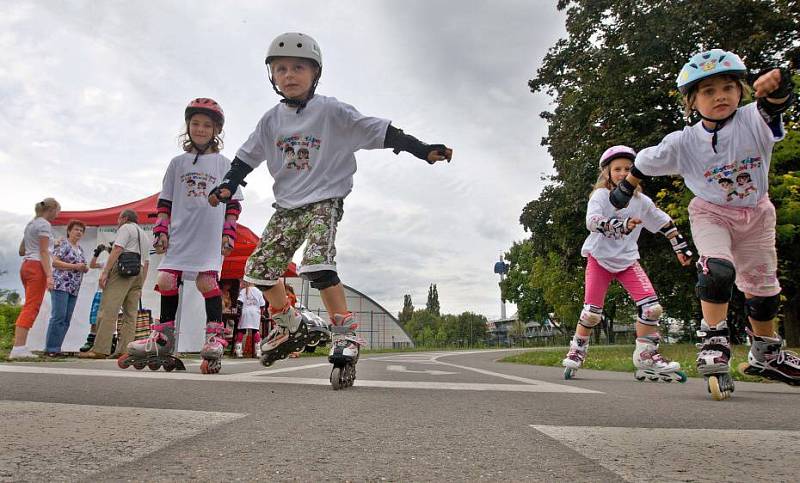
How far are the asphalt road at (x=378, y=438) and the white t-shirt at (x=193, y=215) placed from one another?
91.5 inches

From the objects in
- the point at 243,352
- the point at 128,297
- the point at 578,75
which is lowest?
the point at 243,352

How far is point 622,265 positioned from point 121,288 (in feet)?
21.2

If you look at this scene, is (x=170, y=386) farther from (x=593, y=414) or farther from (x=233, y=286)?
(x=233, y=286)

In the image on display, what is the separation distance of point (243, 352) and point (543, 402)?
10.2 meters

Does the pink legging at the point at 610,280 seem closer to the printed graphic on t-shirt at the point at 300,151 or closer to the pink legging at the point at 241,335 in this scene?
the printed graphic on t-shirt at the point at 300,151

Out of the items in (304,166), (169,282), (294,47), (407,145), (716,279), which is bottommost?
(716,279)

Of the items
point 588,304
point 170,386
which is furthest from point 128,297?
point 588,304

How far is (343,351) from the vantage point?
366cm

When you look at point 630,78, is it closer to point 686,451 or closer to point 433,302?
→ point 686,451

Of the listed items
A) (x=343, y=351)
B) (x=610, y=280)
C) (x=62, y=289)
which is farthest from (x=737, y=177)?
(x=62, y=289)

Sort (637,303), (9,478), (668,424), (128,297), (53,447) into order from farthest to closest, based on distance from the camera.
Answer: (128,297), (637,303), (668,424), (53,447), (9,478)

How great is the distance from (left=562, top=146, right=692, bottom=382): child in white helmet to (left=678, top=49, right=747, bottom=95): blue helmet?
174 cm

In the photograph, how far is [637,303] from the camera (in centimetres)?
564

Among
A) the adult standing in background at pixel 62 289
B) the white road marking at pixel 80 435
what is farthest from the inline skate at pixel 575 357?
the adult standing in background at pixel 62 289
